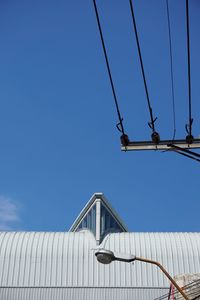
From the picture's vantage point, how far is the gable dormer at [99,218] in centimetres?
2981

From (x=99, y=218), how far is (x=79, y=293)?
6.44 metres

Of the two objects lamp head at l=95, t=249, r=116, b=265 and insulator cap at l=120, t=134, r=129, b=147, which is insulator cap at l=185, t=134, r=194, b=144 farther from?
lamp head at l=95, t=249, r=116, b=265

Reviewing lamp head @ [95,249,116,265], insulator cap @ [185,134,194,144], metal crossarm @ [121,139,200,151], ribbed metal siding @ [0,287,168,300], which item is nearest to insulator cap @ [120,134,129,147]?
metal crossarm @ [121,139,200,151]

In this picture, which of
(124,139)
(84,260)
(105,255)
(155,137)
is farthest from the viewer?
(84,260)

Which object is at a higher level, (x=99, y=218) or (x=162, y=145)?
(x=99, y=218)

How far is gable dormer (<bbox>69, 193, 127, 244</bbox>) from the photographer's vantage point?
97.8 ft

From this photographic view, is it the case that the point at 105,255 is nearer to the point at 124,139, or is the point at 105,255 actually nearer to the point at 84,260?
the point at 124,139

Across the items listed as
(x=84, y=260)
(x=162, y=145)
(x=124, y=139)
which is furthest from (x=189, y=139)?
(x=84, y=260)

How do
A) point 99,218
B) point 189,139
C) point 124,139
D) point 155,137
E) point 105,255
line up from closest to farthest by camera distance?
point 105,255 → point 189,139 → point 155,137 → point 124,139 → point 99,218

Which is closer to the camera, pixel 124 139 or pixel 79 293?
pixel 124 139

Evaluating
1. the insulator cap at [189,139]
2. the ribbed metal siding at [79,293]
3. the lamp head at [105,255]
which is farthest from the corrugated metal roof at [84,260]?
the insulator cap at [189,139]

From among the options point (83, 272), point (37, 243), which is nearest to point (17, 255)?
point (37, 243)

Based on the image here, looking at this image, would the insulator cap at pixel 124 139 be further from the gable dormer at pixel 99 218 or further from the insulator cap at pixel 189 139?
the gable dormer at pixel 99 218

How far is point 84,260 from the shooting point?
26.6 m
